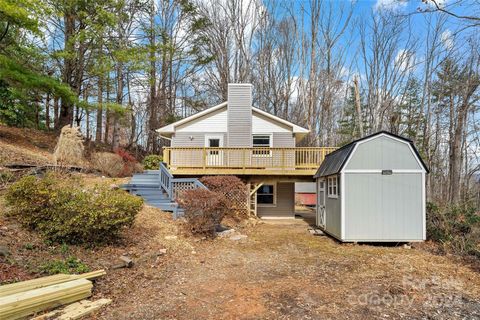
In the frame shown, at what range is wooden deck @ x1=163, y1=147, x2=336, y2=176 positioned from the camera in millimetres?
12794

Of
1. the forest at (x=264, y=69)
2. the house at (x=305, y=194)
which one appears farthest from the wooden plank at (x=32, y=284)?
the house at (x=305, y=194)

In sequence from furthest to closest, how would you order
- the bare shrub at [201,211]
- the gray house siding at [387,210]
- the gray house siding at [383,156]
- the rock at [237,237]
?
1. the rock at [237,237]
2. the gray house siding at [383,156]
3. the gray house siding at [387,210]
4. the bare shrub at [201,211]

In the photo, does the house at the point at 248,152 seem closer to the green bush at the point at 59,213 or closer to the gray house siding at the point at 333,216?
the gray house siding at the point at 333,216

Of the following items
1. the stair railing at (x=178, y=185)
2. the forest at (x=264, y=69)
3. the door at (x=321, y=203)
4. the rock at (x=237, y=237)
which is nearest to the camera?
the rock at (x=237, y=237)

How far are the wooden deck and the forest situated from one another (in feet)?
20.9

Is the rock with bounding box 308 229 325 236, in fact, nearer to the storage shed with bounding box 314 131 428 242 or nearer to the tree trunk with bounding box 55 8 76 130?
the storage shed with bounding box 314 131 428 242

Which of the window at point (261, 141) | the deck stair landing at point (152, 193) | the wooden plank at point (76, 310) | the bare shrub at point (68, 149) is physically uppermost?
the window at point (261, 141)

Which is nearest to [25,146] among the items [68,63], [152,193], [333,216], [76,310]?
[68,63]

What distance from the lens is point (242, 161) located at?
42.9 ft

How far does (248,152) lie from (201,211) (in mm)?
5367

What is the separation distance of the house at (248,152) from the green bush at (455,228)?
483cm

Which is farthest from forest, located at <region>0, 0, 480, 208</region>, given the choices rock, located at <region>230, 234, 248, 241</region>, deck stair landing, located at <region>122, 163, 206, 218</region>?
rock, located at <region>230, 234, 248, 241</region>

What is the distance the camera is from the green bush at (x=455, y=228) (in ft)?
25.1

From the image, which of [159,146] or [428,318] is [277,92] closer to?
[159,146]
